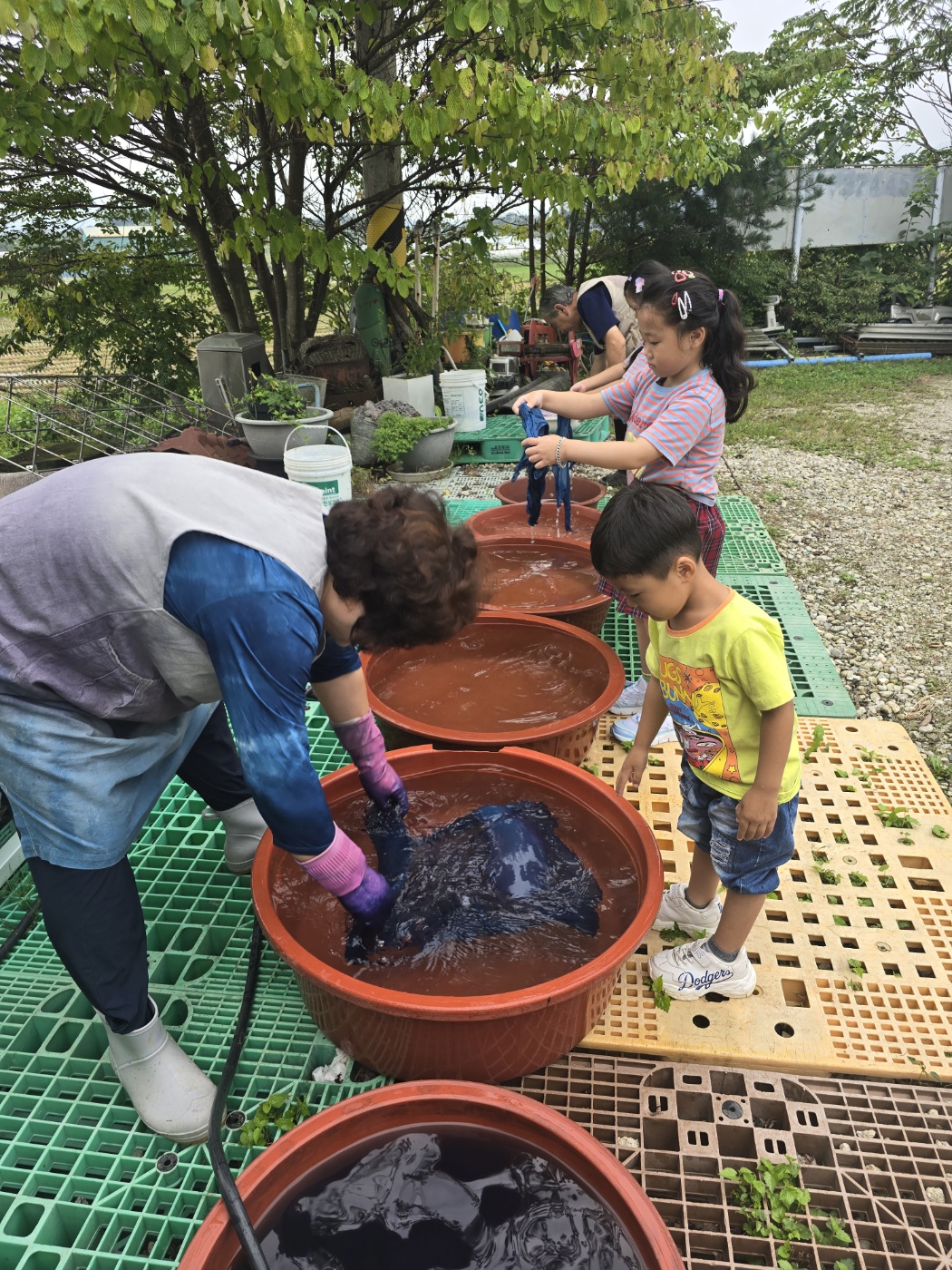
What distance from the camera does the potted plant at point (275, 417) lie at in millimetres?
4906

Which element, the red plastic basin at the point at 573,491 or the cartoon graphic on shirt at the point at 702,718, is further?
the red plastic basin at the point at 573,491

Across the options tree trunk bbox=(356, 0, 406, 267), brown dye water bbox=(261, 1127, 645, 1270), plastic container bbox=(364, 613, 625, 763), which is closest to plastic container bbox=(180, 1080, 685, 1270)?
brown dye water bbox=(261, 1127, 645, 1270)

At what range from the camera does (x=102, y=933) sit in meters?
1.47

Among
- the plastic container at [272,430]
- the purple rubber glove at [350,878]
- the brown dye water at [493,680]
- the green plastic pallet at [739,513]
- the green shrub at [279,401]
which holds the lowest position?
the brown dye water at [493,680]

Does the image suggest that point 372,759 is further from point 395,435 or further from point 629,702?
point 395,435

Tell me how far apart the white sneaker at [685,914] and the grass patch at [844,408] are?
5.29m

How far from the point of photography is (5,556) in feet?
4.29

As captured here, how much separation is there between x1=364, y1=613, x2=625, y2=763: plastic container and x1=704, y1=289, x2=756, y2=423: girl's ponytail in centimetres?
92

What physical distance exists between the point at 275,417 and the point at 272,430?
9 cm

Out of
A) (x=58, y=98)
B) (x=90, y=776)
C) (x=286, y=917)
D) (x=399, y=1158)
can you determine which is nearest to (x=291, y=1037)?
(x=286, y=917)

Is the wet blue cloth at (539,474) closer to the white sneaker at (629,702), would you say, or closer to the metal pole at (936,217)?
the white sneaker at (629,702)

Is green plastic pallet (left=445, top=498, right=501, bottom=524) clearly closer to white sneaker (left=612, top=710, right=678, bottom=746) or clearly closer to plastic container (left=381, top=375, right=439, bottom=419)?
plastic container (left=381, top=375, right=439, bottom=419)

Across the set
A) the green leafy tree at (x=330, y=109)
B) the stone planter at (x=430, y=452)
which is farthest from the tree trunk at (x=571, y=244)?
the stone planter at (x=430, y=452)

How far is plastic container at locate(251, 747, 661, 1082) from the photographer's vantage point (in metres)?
1.44
